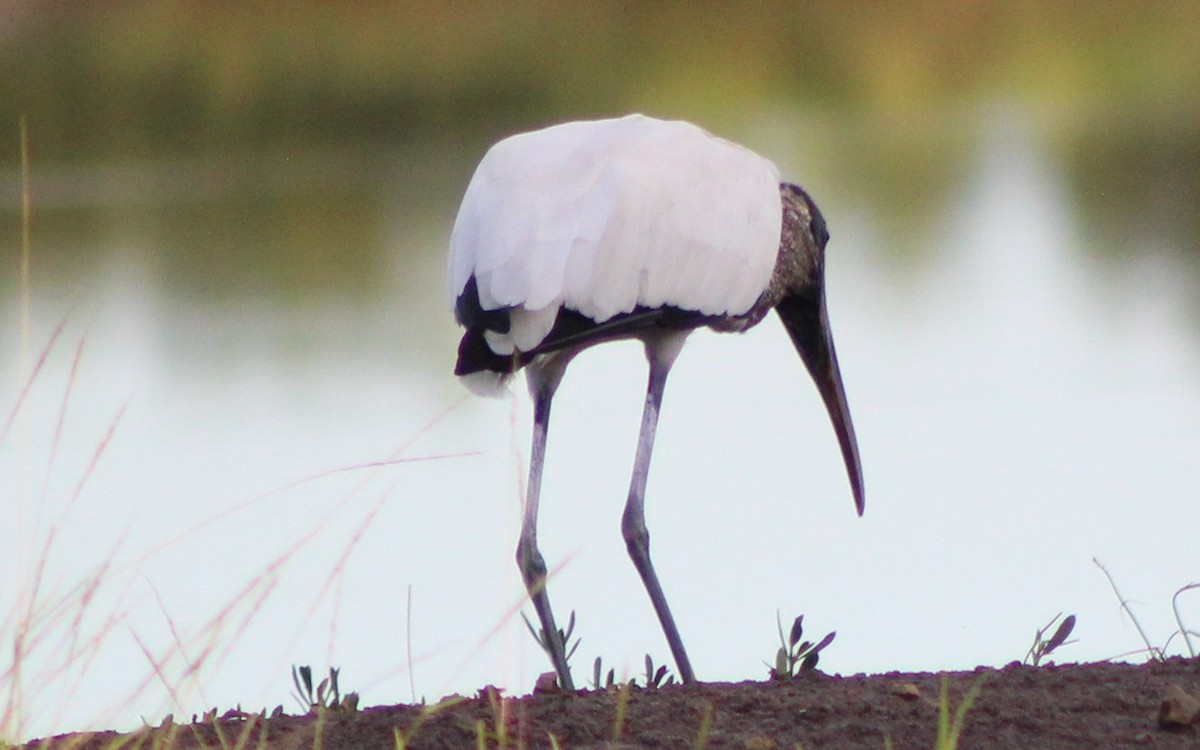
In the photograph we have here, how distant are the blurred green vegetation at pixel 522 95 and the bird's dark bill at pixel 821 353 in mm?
7431

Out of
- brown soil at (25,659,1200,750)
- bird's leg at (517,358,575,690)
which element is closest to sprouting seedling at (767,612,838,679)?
brown soil at (25,659,1200,750)

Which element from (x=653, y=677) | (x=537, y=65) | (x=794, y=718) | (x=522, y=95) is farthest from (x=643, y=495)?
(x=537, y=65)

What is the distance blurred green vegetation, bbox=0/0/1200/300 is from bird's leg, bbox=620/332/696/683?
8512mm

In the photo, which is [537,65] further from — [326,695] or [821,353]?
[326,695]

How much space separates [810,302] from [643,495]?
33.4 inches

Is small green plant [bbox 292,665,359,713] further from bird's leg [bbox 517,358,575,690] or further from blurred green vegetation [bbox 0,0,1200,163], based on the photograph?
blurred green vegetation [bbox 0,0,1200,163]

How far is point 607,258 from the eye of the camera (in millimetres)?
3898

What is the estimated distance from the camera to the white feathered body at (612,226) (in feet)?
12.5

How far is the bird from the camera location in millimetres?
3832

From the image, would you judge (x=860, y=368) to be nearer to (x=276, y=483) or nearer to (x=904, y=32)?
(x=276, y=483)

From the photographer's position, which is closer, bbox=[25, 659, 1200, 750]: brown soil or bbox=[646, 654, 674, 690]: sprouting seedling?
bbox=[25, 659, 1200, 750]: brown soil

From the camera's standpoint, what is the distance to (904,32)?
23297mm

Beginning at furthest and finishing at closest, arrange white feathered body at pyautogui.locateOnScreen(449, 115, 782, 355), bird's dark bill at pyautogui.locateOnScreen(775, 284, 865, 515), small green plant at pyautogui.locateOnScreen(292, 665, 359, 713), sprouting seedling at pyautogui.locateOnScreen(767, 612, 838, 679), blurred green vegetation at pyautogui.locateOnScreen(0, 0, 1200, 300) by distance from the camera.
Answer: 1. blurred green vegetation at pyautogui.locateOnScreen(0, 0, 1200, 300)
2. bird's dark bill at pyautogui.locateOnScreen(775, 284, 865, 515)
3. white feathered body at pyautogui.locateOnScreen(449, 115, 782, 355)
4. sprouting seedling at pyautogui.locateOnScreen(767, 612, 838, 679)
5. small green plant at pyautogui.locateOnScreen(292, 665, 359, 713)

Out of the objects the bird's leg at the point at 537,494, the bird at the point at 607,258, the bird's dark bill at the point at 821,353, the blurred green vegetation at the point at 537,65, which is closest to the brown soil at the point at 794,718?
the bird at the point at 607,258
